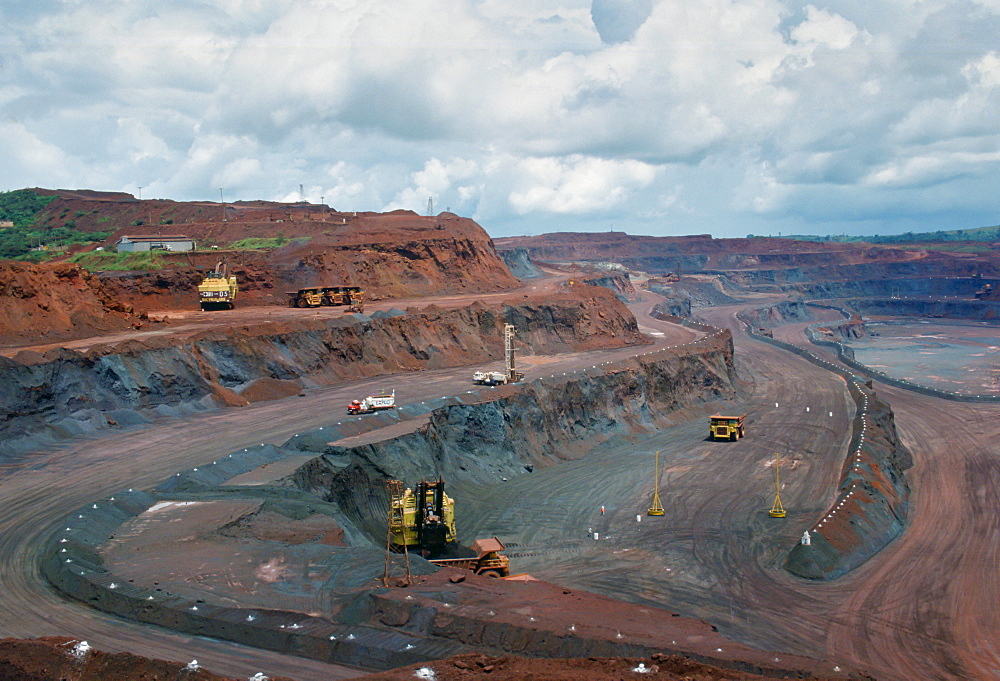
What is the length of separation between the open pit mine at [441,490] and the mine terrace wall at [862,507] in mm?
227

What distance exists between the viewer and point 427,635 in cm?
2231

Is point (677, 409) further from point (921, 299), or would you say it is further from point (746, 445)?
point (921, 299)

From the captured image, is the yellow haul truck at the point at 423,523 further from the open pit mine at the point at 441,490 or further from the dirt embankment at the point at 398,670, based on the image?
the dirt embankment at the point at 398,670

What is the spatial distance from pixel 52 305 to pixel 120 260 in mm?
25141

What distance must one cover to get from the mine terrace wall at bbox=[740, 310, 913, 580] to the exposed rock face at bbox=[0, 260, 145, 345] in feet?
144

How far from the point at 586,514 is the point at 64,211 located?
3848 inches

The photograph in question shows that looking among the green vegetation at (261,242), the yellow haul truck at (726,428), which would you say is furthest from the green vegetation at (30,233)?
the yellow haul truck at (726,428)

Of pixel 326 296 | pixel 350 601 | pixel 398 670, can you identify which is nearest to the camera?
pixel 398 670

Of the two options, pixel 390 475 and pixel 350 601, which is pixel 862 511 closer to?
pixel 390 475

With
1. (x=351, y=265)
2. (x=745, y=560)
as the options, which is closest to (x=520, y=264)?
(x=351, y=265)

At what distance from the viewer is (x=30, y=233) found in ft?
352

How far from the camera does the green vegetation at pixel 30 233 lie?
Result: 299 ft

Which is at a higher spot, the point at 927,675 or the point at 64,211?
the point at 64,211

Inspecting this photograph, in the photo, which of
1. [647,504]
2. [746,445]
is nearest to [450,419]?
[647,504]
